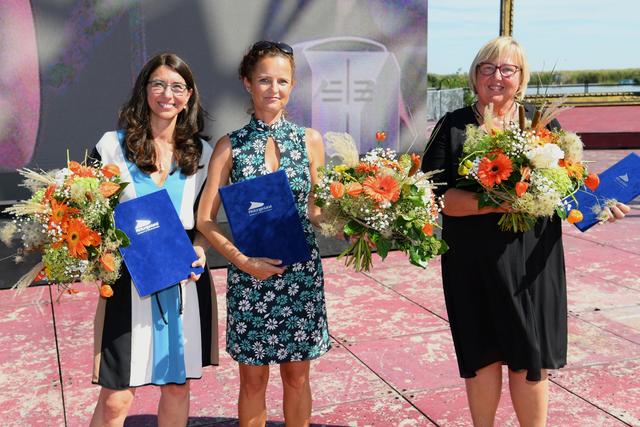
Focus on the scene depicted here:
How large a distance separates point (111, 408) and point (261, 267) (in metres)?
0.84

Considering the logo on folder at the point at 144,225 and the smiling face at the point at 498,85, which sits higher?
the smiling face at the point at 498,85

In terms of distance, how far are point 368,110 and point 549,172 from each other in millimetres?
5036

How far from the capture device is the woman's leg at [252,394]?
3.06 m

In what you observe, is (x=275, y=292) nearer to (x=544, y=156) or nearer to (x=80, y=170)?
(x=80, y=170)

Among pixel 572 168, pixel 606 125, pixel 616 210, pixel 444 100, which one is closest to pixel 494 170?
pixel 572 168

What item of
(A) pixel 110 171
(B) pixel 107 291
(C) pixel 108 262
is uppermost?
(A) pixel 110 171

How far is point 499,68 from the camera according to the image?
301cm

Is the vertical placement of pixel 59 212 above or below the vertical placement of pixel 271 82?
below

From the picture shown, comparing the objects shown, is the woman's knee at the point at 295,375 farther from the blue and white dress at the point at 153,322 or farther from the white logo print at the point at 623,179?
the white logo print at the point at 623,179

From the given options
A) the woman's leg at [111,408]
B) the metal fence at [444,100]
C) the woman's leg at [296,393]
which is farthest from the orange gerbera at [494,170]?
the metal fence at [444,100]

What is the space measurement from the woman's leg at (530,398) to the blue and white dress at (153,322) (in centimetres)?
141

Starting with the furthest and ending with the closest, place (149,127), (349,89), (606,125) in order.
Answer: (606,125) → (349,89) → (149,127)

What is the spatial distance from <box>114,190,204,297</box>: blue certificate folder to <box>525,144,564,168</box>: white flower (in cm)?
145

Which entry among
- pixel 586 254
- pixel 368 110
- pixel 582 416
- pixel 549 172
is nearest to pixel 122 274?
pixel 549 172
